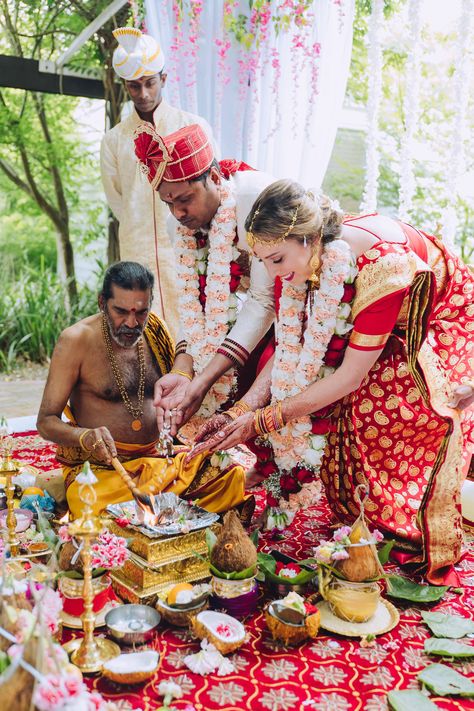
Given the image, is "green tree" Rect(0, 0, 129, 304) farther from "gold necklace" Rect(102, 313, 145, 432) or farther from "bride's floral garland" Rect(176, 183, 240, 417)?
"gold necklace" Rect(102, 313, 145, 432)

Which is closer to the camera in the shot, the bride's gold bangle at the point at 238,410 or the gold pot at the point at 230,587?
the gold pot at the point at 230,587

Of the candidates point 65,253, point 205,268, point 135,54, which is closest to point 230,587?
point 205,268

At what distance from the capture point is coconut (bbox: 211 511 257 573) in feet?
8.01

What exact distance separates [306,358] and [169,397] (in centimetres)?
71

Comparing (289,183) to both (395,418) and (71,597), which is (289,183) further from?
(71,597)

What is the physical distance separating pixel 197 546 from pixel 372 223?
5.16 feet

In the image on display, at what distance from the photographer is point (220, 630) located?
2.30m

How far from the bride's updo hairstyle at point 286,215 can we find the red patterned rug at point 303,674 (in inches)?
58.9

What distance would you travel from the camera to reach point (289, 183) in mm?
2779

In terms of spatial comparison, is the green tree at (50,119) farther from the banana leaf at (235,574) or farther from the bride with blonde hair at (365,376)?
the banana leaf at (235,574)

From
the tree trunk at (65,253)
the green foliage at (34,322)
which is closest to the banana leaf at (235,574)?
the green foliage at (34,322)

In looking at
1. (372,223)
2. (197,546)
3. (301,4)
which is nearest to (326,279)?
(372,223)

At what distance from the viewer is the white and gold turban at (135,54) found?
4.36m

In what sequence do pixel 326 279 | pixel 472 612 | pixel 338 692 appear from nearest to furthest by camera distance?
1. pixel 338 692
2. pixel 472 612
3. pixel 326 279
